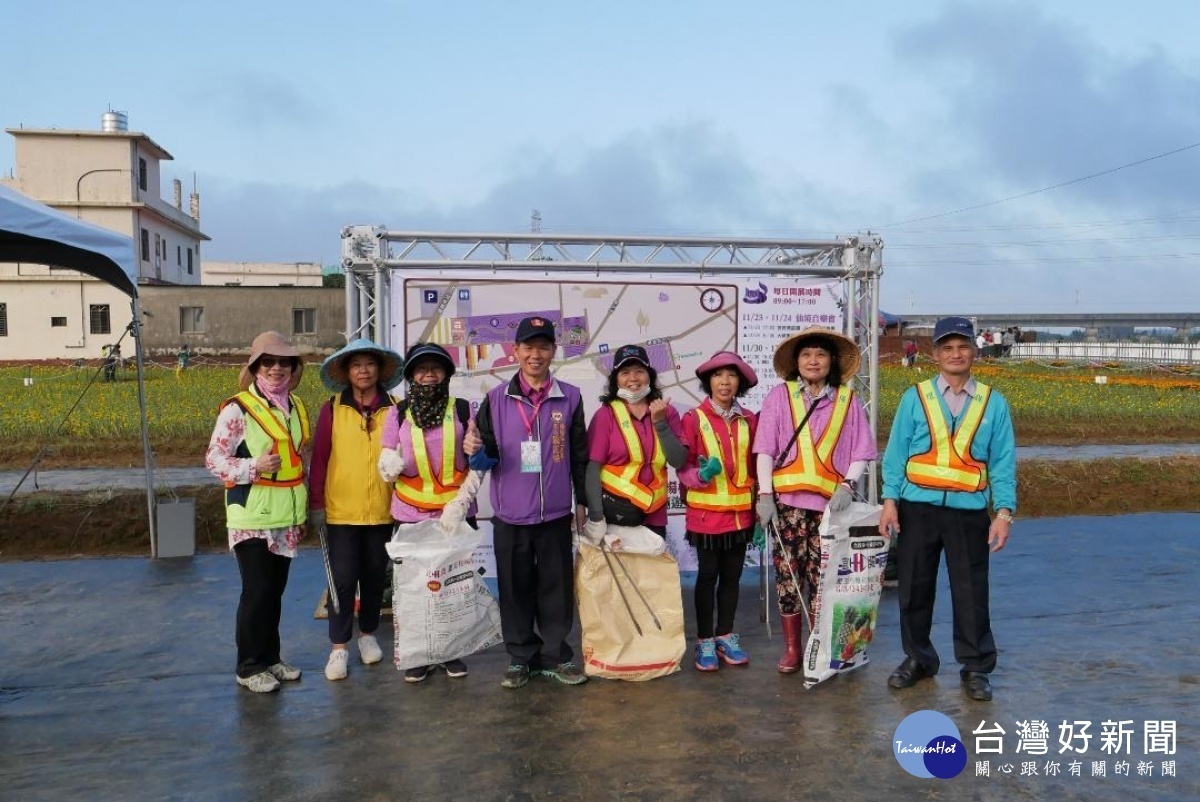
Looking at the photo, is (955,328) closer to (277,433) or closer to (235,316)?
(277,433)

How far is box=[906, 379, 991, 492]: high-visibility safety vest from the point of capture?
4504 millimetres

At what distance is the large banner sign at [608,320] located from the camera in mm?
6484

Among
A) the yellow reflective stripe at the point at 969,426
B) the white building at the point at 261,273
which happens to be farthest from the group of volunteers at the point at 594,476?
the white building at the point at 261,273

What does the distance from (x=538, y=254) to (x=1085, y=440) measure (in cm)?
1354

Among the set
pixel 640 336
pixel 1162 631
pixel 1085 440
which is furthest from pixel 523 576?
pixel 1085 440

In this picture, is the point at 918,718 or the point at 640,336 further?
the point at 640,336

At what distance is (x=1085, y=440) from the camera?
53.9 feet

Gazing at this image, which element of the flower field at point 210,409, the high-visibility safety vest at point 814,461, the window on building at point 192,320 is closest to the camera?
the high-visibility safety vest at point 814,461

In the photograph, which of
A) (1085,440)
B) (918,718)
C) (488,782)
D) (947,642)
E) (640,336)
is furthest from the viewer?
(1085,440)

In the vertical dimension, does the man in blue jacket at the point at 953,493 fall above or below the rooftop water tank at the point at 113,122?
below

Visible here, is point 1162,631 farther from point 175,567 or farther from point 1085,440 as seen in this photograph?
point 1085,440

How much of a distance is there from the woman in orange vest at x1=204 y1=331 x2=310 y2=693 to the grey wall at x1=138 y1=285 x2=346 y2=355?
32.7m

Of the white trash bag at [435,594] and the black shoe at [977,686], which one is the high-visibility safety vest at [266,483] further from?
the black shoe at [977,686]

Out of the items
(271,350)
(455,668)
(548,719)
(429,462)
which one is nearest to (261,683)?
(455,668)
